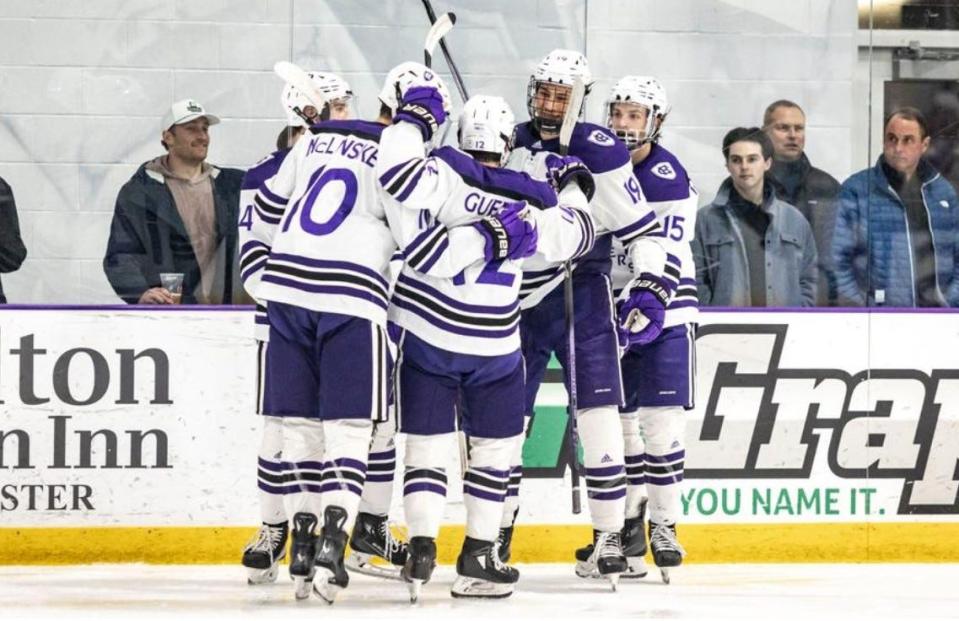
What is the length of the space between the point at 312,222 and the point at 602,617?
1.20m

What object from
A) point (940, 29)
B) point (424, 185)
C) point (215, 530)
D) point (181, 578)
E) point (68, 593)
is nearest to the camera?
point (424, 185)

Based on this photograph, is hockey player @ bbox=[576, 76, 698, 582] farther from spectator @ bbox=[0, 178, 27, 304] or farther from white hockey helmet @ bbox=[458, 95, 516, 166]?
spectator @ bbox=[0, 178, 27, 304]

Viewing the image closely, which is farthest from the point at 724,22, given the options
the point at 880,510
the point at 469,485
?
the point at 469,485

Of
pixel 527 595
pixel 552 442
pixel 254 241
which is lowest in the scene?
pixel 527 595

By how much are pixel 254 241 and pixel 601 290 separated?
94 cm

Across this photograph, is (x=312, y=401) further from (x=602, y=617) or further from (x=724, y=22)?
(x=724, y=22)

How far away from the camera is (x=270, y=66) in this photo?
5863 millimetres

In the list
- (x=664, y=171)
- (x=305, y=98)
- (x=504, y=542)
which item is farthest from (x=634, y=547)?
(x=305, y=98)

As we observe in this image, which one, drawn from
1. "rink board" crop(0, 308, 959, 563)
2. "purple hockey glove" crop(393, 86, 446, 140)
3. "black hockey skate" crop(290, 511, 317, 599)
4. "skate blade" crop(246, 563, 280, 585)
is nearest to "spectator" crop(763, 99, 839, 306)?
"rink board" crop(0, 308, 959, 563)

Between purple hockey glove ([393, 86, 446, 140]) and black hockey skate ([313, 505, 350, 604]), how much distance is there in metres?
0.95

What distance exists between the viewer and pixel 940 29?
5.97 metres

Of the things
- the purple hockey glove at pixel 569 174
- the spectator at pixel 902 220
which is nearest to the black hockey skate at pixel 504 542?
the purple hockey glove at pixel 569 174

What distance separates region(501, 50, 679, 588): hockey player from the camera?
5004 millimetres

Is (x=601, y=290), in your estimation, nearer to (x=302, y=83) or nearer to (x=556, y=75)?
(x=556, y=75)
